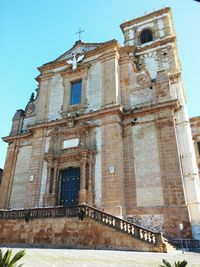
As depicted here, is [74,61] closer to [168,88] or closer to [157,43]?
[157,43]

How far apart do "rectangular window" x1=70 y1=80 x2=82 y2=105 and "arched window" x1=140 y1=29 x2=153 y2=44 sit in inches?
248

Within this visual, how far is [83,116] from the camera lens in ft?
53.4

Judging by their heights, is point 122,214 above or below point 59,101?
below

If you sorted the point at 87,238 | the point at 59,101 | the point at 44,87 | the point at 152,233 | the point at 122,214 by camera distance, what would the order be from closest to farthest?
the point at 152,233 → the point at 87,238 → the point at 122,214 → the point at 59,101 → the point at 44,87

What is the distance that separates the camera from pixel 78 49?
20219 mm

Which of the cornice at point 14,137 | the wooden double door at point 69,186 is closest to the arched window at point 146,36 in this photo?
the cornice at point 14,137

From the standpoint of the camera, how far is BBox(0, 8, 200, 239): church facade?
12.9 metres

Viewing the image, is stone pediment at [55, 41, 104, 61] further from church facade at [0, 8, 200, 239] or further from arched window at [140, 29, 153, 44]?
arched window at [140, 29, 153, 44]

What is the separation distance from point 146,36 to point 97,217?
15534 millimetres

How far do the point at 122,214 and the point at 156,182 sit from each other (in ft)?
8.13

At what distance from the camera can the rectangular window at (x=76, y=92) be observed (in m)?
18.0

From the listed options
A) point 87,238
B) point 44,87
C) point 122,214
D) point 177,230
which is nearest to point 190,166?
point 177,230

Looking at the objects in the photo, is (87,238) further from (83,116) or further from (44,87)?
(44,87)

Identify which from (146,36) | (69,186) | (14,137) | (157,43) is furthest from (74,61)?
(69,186)
